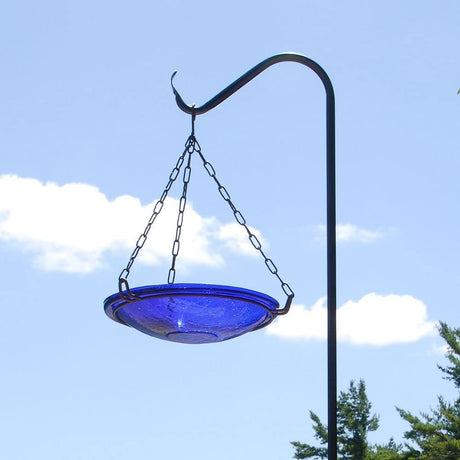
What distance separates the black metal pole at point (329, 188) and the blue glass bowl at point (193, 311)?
7.7 inches

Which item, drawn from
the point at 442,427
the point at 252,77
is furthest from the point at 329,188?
the point at 442,427

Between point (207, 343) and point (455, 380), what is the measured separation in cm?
Result: 2019

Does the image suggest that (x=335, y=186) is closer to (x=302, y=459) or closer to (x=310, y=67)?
(x=310, y=67)

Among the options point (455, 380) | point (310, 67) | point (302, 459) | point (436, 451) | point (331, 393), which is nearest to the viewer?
point (331, 393)

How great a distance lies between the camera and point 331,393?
7.73 ft

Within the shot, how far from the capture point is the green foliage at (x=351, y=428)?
27.1m

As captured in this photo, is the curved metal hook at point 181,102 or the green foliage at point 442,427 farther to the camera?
the green foliage at point 442,427

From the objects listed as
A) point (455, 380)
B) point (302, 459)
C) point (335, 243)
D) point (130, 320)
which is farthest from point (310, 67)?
point (302, 459)

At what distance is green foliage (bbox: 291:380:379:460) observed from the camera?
27109mm

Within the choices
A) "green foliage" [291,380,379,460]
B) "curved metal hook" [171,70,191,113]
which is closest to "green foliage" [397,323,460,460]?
"green foliage" [291,380,379,460]

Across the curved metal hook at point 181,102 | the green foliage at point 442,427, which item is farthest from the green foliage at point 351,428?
the curved metal hook at point 181,102

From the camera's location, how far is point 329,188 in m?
2.58

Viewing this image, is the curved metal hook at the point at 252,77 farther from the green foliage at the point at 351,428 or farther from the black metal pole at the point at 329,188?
the green foliage at the point at 351,428

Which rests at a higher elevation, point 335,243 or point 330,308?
point 335,243
